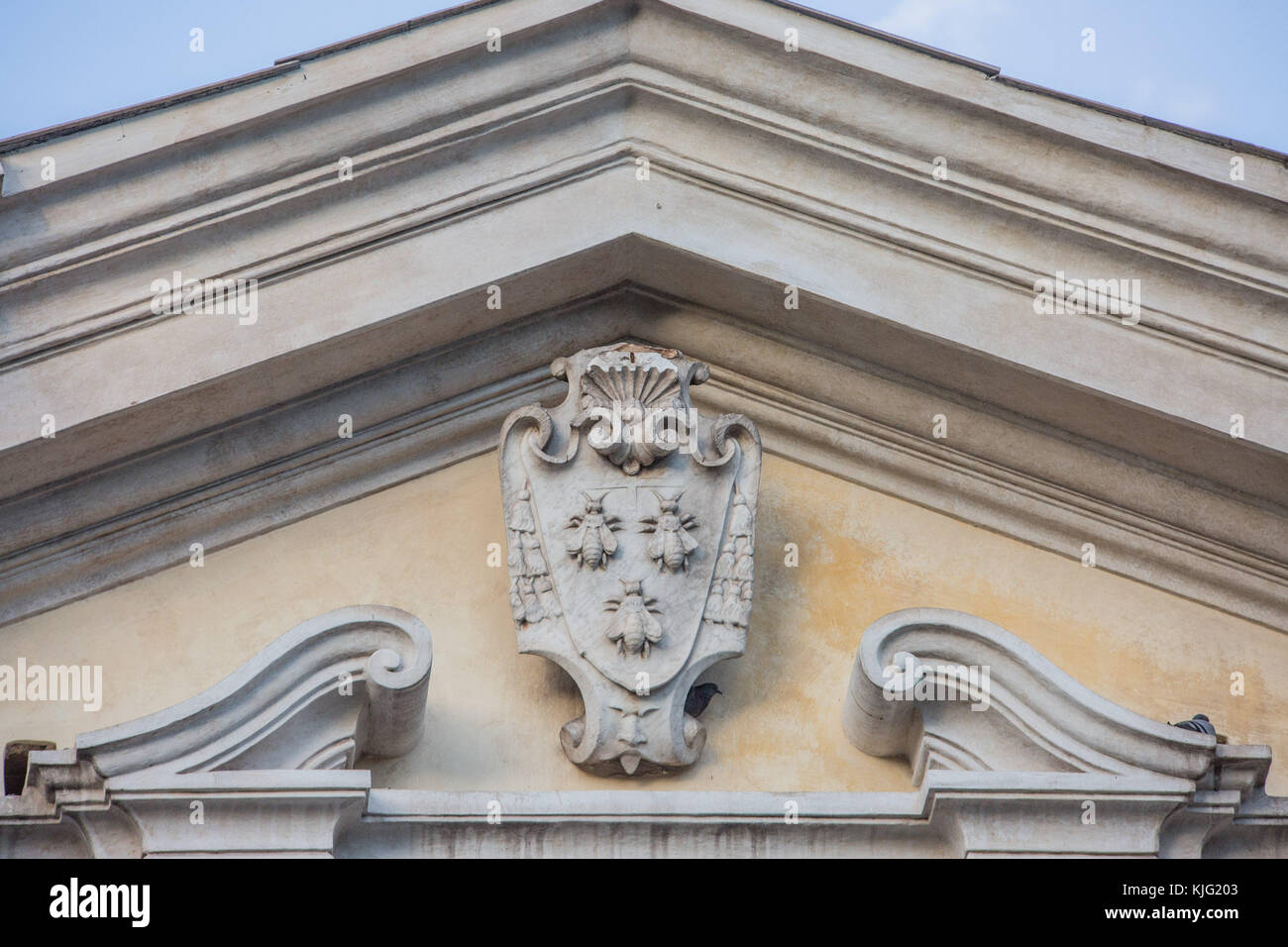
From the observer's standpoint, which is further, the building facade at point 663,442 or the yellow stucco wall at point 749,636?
the yellow stucco wall at point 749,636

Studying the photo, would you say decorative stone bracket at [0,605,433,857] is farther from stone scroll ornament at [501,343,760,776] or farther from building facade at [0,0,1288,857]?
stone scroll ornament at [501,343,760,776]

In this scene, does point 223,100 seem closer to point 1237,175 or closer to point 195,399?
point 195,399

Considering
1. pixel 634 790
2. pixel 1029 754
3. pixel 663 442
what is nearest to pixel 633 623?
pixel 634 790

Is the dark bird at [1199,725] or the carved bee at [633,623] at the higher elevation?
the carved bee at [633,623]

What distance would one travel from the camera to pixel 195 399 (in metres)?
7.06

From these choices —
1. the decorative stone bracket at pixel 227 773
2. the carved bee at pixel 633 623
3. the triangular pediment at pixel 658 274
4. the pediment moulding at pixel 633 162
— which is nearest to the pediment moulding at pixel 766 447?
the triangular pediment at pixel 658 274

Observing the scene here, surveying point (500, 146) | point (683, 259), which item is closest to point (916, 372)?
point (683, 259)

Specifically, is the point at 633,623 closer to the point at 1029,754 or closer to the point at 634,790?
Result: the point at 634,790

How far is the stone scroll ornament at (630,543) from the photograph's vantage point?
674 centimetres

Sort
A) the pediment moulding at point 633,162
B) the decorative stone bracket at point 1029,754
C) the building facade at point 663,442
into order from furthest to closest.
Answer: the pediment moulding at point 633,162, the building facade at point 663,442, the decorative stone bracket at point 1029,754

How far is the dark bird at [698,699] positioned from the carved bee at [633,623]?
9.9 inches

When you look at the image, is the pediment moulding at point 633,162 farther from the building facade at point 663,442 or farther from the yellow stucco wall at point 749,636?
the yellow stucco wall at point 749,636

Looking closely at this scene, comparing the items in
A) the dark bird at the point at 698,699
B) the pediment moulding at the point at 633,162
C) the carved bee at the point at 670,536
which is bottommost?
the dark bird at the point at 698,699

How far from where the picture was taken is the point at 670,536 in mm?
6879
